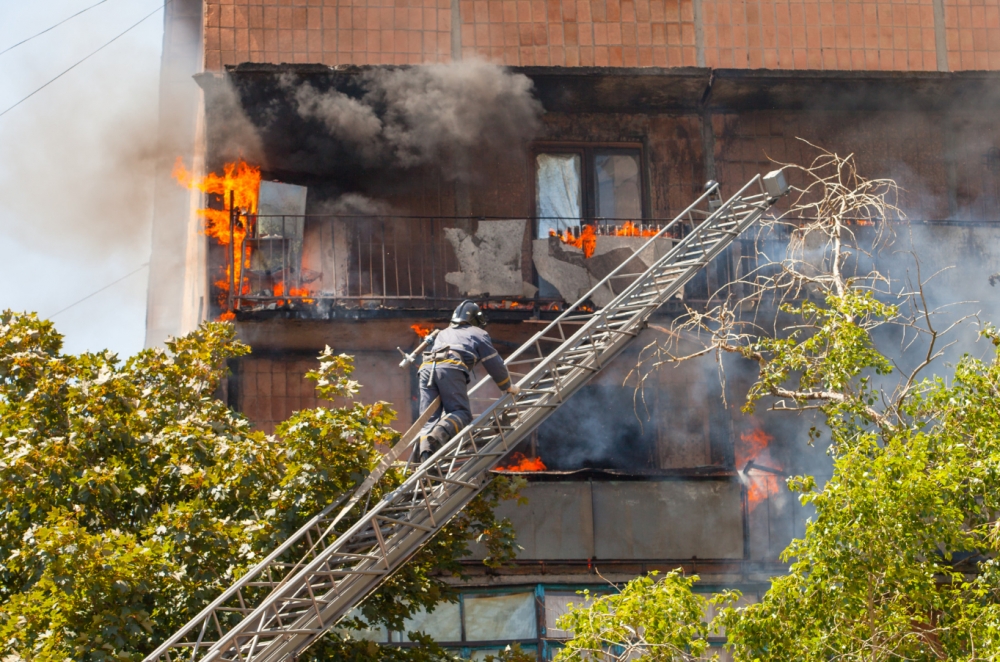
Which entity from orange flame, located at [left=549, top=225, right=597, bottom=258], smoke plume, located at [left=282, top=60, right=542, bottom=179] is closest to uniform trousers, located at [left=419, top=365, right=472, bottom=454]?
orange flame, located at [left=549, top=225, right=597, bottom=258]

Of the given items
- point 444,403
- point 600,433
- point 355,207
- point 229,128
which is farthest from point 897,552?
point 229,128

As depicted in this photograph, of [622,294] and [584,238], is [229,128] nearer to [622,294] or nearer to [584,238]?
[584,238]

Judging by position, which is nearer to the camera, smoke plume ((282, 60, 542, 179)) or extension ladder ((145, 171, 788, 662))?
extension ladder ((145, 171, 788, 662))

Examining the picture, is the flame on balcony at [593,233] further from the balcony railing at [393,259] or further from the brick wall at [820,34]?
the brick wall at [820,34]

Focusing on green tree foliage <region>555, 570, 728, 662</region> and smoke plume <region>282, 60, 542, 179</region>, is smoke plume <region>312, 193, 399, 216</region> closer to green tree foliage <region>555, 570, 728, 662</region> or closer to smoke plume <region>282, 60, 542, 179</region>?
smoke plume <region>282, 60, 542, 179</region>

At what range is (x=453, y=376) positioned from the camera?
11203 mm

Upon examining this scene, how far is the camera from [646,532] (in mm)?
15648

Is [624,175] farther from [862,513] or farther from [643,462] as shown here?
[862,513]

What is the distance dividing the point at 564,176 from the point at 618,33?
79.6 inches

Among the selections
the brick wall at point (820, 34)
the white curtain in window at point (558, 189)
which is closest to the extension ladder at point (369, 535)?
the white curtain in window at point (558, 189)

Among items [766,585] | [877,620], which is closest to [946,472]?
[877,620]

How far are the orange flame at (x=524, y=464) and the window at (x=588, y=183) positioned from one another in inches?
125

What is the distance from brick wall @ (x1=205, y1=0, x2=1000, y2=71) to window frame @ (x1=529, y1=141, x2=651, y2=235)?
1157mm

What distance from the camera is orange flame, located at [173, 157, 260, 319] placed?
648 inches
